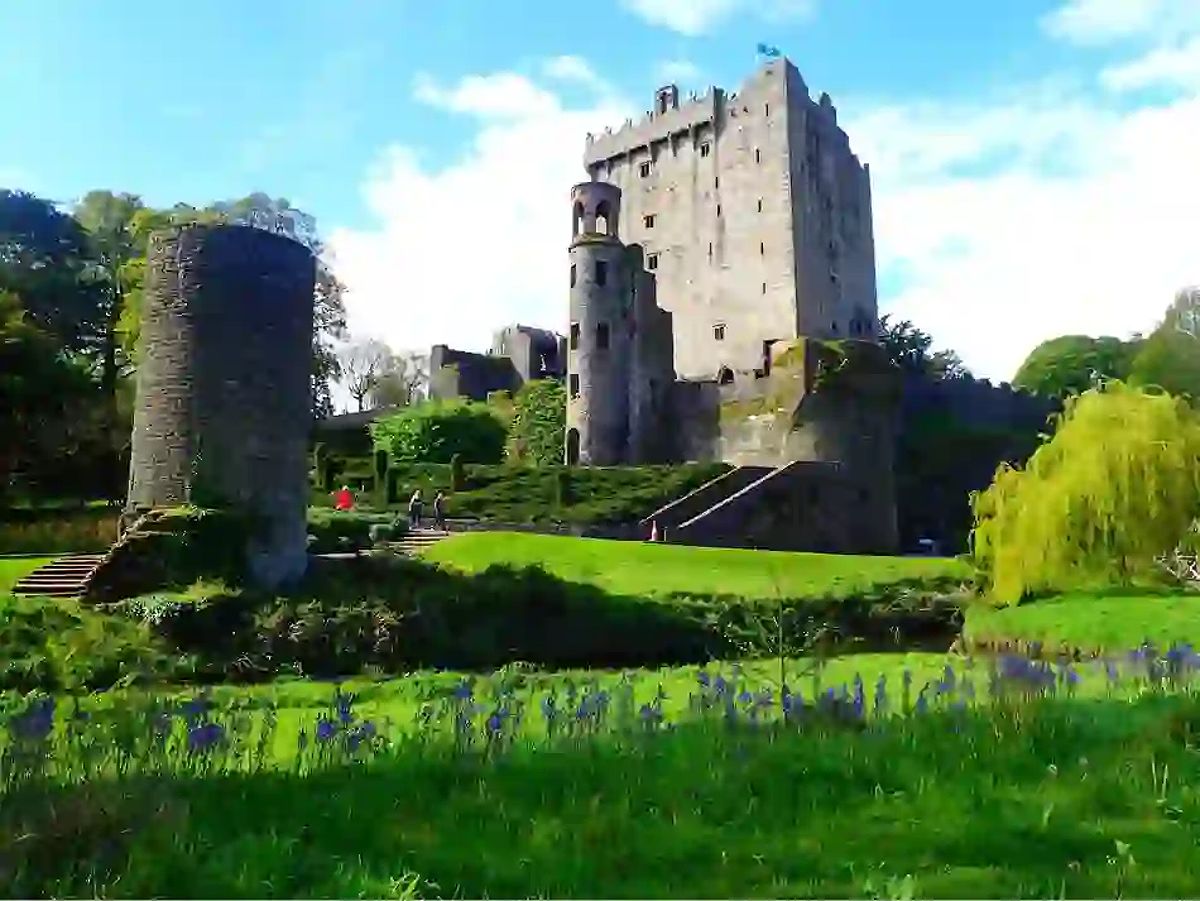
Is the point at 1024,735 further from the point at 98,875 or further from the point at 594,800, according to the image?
the point at 98,875

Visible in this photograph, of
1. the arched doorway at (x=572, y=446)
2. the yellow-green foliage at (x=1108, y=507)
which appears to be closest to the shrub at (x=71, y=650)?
the yellow-green foliage at (x=1108, y=507)

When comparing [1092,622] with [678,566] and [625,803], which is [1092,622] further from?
[625,803]

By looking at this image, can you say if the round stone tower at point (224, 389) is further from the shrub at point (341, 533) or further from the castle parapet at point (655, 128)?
the castle parapet at point (655, 128)

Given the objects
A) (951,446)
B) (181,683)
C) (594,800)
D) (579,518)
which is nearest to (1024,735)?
(594,800)

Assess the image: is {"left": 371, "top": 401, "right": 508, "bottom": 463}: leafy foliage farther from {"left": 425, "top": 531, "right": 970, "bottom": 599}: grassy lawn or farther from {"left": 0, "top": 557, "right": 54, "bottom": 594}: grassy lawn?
{"left": 0, "top": 557, "right": 54, "bottom": 594}: grassy lawn

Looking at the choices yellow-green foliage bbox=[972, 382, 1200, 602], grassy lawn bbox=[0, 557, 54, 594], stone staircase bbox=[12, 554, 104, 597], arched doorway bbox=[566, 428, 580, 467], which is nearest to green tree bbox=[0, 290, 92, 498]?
grassy lawn bbox=[0, 557, 54, 594]

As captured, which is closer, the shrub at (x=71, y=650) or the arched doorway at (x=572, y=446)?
the shrub at (x=71, y=650)

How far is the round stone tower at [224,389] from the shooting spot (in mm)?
18953

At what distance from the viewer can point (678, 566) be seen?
2381 centimetres

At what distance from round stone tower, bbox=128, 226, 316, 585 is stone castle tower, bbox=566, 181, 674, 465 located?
25.9m

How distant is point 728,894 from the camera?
416 cm

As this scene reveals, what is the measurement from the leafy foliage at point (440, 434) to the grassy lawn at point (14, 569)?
24275 mm

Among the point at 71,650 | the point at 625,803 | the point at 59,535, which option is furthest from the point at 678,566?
the point at 625,803

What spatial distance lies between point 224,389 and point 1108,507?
53.5 feet
